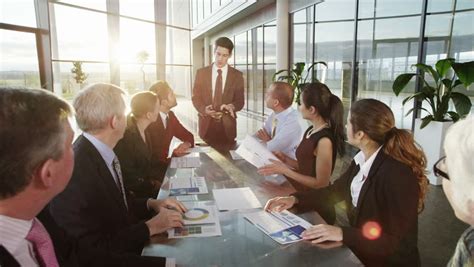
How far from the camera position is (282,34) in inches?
322

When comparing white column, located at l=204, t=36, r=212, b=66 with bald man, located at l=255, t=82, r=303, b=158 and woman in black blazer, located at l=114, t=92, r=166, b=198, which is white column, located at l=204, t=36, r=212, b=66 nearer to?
bald man, located at l=255, t=82, r=303, b=158

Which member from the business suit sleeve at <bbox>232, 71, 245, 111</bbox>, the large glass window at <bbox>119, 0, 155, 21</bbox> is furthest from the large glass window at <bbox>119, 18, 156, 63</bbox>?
the business suit sleeve at <bbox>232, 71, 245, 111</bbox>

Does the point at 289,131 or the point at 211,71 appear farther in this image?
the point at 211,71

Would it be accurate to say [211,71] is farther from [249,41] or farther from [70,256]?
[249,41]

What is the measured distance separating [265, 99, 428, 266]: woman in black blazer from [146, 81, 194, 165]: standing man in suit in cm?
153

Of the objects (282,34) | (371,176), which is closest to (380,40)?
(282,34)

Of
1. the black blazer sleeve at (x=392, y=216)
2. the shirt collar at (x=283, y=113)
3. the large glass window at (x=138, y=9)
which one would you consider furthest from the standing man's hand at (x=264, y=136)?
the large glass window at (x=138, y=9)

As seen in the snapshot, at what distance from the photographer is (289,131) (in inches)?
104

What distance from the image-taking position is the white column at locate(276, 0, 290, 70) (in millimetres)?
8039

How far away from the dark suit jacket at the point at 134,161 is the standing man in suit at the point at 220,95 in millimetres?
1165

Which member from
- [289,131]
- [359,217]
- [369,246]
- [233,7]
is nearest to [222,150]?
[289,131]

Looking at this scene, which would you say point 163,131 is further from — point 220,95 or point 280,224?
point 280,224

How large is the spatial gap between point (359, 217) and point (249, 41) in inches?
392

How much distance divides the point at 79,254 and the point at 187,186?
818 mm
